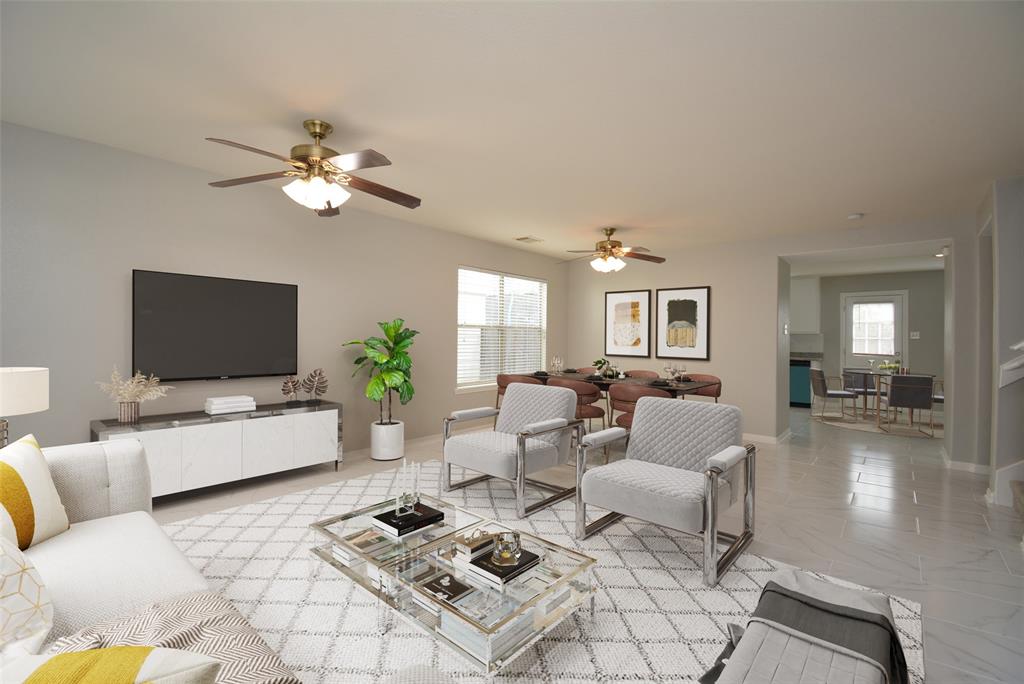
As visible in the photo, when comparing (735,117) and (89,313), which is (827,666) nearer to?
(735,117)

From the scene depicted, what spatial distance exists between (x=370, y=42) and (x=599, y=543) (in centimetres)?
309

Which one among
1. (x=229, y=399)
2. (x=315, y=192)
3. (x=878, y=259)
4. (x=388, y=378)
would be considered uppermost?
(x=878, y=259)

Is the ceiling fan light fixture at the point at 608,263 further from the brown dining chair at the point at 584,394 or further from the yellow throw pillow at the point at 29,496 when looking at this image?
the yellow throw pillow at the point at 29,496

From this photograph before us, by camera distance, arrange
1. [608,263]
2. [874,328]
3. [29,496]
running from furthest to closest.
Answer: [874,328]
[608,263]
[29,496]

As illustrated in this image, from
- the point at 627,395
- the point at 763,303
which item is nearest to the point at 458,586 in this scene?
the point at 627,395

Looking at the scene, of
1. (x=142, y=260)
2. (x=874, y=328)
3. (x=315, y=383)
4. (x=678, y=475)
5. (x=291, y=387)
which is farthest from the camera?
(x=874, y=328)

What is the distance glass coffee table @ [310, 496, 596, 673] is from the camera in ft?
5.73

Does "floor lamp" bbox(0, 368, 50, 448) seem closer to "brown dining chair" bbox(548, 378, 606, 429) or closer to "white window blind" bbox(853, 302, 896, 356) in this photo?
"brown dining chair" bbox(548, 378, 606, 429)

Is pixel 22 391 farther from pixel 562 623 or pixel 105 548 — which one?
pixel 562 623

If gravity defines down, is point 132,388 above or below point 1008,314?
below

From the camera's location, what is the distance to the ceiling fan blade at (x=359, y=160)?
2.53m

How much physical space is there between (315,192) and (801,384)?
9486 mm

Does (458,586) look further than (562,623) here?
No

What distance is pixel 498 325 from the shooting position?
7152 mm
